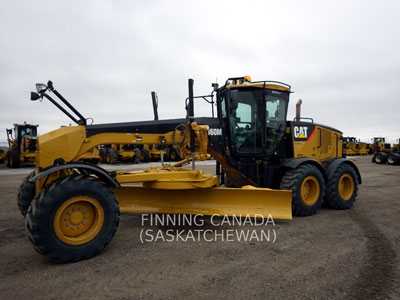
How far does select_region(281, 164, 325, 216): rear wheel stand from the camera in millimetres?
5117

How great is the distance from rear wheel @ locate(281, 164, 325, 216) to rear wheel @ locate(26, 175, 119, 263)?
10.2 feet

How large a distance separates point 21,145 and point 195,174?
54.9 feet

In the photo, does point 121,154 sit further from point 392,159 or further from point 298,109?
point 392,159

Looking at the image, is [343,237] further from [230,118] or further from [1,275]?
[1,275]

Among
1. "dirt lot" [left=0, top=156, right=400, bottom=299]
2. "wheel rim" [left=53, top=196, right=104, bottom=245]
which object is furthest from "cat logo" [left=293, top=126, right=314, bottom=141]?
"wheel rim" [left=53, top=196, right=104, bottom=245]

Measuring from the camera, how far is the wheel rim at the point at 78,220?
126 inches

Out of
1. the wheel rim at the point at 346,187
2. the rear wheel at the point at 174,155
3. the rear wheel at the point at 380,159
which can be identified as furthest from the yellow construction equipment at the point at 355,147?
the wheel rim at the point at 346,187

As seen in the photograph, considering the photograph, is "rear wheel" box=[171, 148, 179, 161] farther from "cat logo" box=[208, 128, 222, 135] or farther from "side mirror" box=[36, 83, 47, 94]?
"side mirror" box=[36, 83, 47, 94]

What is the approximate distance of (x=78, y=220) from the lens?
332 centimetres

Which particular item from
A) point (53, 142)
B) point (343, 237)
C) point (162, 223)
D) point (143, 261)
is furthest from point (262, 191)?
point (53, 142)

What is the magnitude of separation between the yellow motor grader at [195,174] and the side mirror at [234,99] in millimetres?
23

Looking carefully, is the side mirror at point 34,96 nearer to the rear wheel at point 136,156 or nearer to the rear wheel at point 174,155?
the rear wheel at point 136,156

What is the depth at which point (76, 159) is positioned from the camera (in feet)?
12.8

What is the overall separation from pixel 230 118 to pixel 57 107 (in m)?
2.89
